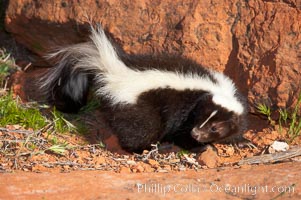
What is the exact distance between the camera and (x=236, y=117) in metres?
5.43

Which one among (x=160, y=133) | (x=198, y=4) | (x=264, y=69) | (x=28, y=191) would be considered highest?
(x=198, y=4)

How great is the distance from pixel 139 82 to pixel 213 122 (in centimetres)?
82

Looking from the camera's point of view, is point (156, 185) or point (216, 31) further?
point (216, 31)

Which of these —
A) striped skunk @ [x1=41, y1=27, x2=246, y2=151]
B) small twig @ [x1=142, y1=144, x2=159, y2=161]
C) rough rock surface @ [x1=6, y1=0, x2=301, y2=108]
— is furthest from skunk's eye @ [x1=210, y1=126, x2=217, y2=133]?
rough rock surface @ [x1=6, y1=0, x2=301, y2=108]

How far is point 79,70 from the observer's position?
5773 millimetres

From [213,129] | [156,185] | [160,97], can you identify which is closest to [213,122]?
[213,129]

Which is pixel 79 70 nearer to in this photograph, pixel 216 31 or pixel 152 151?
pixel 152 151

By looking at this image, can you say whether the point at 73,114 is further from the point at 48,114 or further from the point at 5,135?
the point at 5,135

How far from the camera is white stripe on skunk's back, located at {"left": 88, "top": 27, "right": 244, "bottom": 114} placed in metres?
5.35

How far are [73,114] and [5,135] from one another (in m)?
1.12

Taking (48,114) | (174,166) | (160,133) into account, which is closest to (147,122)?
(160,133)

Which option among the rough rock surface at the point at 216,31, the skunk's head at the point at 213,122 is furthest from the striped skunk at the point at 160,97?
the rough rock surface at the point at 216,31

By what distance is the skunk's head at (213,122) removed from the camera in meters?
5.31

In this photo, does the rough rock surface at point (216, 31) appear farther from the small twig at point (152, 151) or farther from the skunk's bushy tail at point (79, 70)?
the small twig at point (152, 151)
